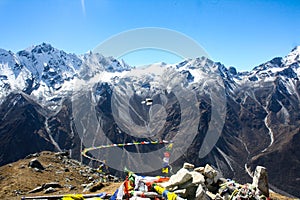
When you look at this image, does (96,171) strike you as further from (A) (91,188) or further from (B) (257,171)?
(B) (257,171)

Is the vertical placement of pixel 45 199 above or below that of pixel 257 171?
below

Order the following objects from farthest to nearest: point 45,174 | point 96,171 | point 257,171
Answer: point 96,171 → point 45,174 → point 257,171

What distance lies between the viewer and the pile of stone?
17531 mm

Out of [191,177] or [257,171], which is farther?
[257,171]

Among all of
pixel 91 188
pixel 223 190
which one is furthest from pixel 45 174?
pixel 223 190

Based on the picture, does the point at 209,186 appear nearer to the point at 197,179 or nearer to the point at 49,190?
the point at 197,179

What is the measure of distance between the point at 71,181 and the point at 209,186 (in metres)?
17.0

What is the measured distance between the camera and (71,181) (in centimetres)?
3155

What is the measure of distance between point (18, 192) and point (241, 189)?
19.8m

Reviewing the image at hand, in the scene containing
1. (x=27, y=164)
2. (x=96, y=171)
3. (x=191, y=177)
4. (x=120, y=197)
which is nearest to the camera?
(x=120, y=197)

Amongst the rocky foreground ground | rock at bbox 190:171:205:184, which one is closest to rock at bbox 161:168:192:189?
the rocky foreground ground

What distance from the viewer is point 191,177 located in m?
18.2

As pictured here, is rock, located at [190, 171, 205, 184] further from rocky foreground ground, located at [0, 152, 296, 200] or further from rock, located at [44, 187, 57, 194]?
rock, located at [44, 187, 57, 194]

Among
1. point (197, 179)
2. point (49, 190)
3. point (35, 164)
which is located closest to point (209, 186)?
point (197, 179)
